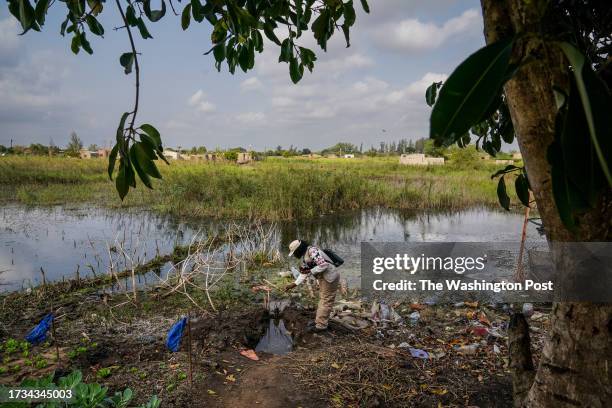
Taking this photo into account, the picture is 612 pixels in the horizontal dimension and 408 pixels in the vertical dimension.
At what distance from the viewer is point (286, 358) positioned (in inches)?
133

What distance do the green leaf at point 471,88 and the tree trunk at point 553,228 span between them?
1.04 ft

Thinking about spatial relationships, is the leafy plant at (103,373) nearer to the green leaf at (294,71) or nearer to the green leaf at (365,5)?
the green leaf at (294,71)

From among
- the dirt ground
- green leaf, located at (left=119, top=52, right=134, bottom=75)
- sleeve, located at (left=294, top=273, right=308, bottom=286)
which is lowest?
the dirt ground

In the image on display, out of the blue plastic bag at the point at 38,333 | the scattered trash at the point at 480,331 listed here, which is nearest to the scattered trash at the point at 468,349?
the scattered trash at the point at 480,331

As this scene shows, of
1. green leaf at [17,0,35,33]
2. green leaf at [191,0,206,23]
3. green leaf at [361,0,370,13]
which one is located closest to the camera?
green leaf at [17,0,35,33]

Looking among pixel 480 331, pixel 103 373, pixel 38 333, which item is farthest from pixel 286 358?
pixel 38 333

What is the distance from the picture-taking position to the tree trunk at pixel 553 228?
3.05ft

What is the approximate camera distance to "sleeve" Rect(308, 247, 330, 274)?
13.3ft

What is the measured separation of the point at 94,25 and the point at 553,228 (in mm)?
1852

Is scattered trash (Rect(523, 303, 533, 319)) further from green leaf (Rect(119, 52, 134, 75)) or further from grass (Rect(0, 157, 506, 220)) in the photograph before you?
grass (Rect(0, 157, 506, 220))

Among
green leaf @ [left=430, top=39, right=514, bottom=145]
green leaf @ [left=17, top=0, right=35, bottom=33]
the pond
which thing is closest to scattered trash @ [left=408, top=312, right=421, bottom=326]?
the pond

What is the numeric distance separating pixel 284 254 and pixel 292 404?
4891 millimetres

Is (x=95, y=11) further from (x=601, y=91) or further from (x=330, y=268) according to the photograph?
(x=330, y=268)

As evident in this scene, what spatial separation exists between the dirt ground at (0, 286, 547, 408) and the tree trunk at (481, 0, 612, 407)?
1.66m
